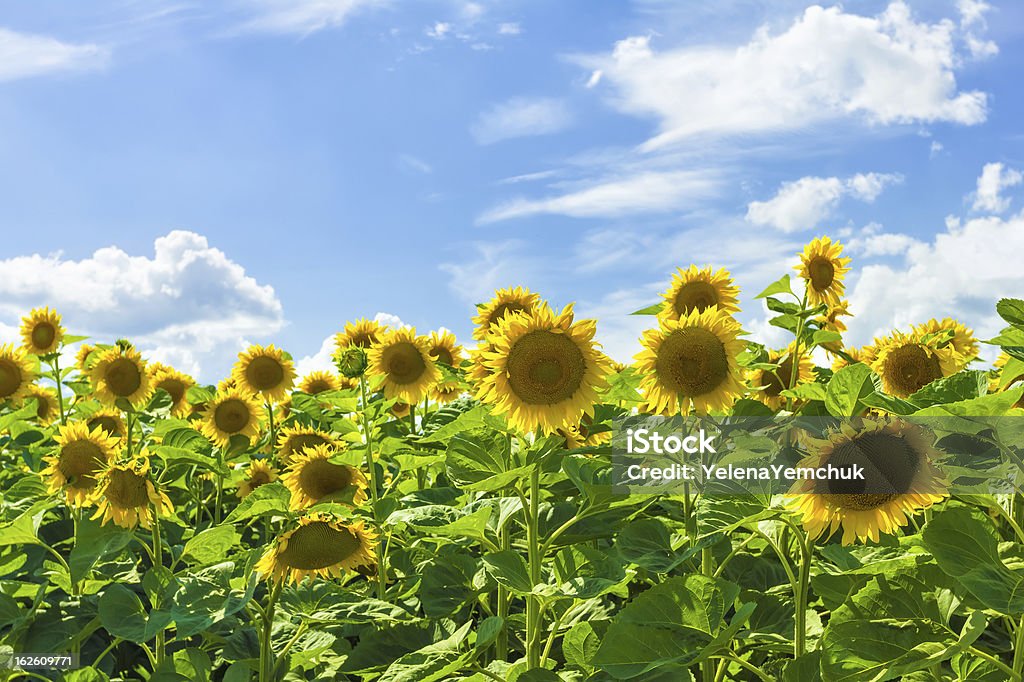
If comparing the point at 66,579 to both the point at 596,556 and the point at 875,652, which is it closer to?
the point at 596,556

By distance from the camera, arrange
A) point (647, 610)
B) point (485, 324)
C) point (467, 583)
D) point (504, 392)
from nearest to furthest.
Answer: point (647, 610) < point (504, 392) < point (467, 583) < point (485, 324)

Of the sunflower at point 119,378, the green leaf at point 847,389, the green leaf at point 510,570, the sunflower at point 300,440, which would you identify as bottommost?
the green leaf at point 510,570

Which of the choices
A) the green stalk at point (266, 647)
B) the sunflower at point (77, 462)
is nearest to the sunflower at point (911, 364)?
the green stalk at point (266, 647)

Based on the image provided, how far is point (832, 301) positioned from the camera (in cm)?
438

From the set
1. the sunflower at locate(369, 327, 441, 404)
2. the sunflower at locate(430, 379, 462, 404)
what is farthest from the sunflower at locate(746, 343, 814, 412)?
the sunflower at locate(430, 379, 462, 404)

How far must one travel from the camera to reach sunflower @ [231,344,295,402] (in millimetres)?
5898

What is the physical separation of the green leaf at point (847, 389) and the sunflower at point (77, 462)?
10.7 feet

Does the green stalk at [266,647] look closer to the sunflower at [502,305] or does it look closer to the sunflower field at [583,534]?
the sunflower field at [583,534]

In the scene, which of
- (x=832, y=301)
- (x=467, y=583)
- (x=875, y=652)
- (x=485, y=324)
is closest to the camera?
(x=875, y=652)

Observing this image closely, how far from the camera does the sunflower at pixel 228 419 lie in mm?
5719

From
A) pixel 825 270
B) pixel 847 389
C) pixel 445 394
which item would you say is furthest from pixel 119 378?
pixel 847 389

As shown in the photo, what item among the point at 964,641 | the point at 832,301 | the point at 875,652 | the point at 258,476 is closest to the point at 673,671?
the point at 875,652

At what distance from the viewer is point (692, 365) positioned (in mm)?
2656

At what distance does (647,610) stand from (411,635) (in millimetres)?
1144
